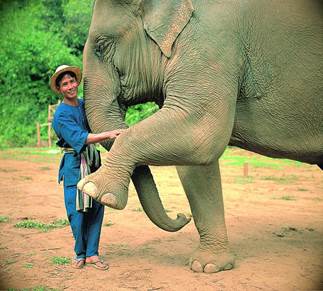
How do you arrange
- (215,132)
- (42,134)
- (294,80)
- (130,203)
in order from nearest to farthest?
(215,132) → (294,80) → (130,203) → (42,134)

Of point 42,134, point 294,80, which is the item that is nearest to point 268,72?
point 294,80

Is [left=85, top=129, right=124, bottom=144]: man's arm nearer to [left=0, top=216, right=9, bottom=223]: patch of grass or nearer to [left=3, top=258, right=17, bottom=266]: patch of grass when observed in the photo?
[left=3, top=258, right=17, bottom=266]: patch of grass

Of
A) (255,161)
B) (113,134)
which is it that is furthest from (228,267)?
(255,161)

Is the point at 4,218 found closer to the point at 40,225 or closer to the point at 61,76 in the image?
the point at 40,225

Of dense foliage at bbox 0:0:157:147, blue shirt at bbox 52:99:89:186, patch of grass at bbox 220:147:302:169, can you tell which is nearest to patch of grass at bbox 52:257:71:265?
blue shirt at bbox 52:99:89:186

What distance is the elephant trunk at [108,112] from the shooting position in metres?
3.68

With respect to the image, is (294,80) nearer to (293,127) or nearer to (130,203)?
(293,127)

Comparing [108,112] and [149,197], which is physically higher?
[108,112]

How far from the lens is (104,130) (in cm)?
367

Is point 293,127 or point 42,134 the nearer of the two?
point 293,127

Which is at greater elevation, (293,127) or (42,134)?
(293,127)

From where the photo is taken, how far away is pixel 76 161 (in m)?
3.95

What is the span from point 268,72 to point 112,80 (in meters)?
1.14

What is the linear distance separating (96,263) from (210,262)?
90 centimetres
